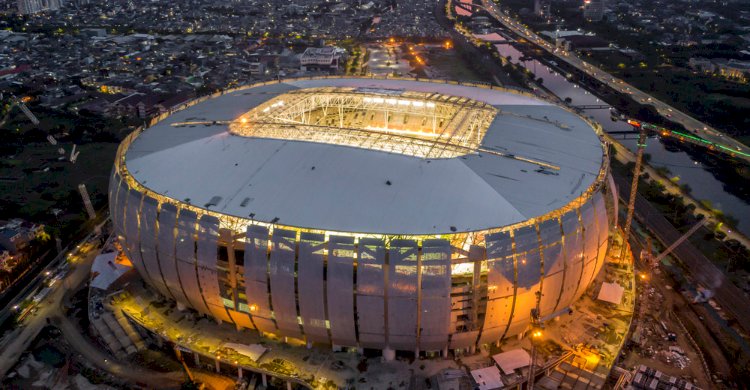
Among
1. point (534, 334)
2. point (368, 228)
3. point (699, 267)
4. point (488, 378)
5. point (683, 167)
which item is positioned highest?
point (368, 228)

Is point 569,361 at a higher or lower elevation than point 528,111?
lower

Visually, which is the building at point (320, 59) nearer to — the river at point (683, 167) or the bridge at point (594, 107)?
the river at point (683, 167)

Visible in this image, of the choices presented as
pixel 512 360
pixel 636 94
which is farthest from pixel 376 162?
pixel 636 94

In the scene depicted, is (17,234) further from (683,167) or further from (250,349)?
(683,167)

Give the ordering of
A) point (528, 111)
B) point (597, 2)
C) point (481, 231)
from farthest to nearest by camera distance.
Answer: point (597, 2) < point (528, 111) < point (481, 231)

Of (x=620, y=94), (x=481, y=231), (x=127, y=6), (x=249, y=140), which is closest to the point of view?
(x=481, y=231)

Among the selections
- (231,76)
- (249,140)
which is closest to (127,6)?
(231,76)

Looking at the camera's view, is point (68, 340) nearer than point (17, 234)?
Yes

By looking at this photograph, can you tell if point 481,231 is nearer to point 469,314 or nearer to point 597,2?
point 469,314
